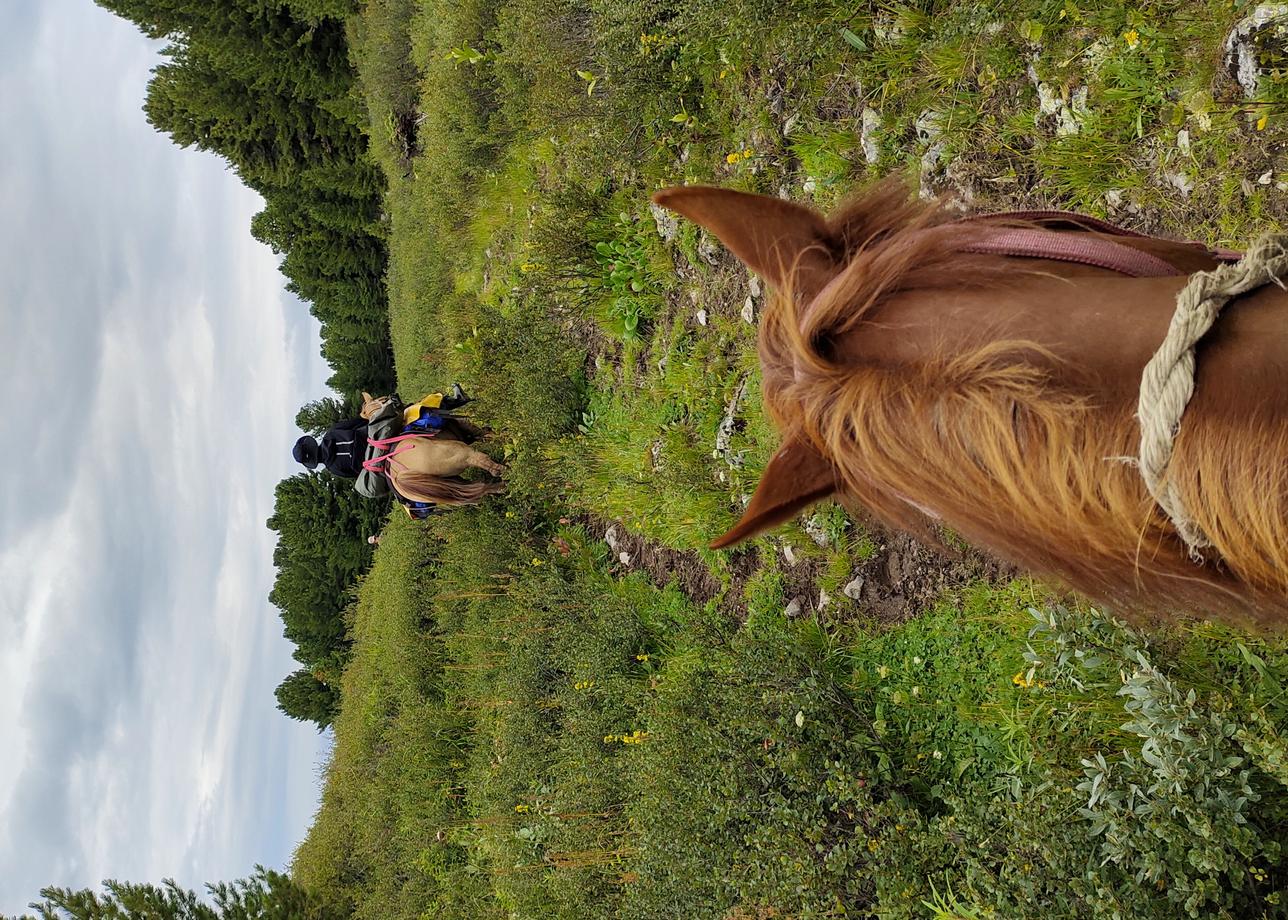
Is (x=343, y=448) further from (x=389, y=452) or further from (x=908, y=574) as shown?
(x=908, y=574)

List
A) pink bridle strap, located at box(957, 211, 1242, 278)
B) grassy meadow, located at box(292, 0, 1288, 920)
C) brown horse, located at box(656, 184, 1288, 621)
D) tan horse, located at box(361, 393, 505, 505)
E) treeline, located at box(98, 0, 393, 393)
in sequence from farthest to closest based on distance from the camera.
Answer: treeline, located at box(98, 0, 393, 393)
tan horse, located at box(361, 393, 505, 505)
grassy meadow, located at box(292, 0, 1288, 920)
pink bridle strap, located at box(957, 211, 1242, 278)
brown horse, located at box(656, 184, 1288, 621)

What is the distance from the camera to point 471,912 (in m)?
7.00

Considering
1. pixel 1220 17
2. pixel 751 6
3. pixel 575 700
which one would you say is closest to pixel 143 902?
pixel 575 700

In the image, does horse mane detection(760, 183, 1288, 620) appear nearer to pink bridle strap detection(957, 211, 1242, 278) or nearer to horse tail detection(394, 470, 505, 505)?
pink bridle strap detection(957, 211, 1242, 278)

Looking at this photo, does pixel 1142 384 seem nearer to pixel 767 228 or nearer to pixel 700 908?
pixel 767 228

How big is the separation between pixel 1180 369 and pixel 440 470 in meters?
6.88

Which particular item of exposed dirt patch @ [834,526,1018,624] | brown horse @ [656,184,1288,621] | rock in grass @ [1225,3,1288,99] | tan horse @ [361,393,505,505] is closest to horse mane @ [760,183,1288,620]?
brown horse @ [656,184,1288,621]

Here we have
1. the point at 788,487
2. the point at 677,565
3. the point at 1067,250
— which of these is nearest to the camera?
the point at 1067,250

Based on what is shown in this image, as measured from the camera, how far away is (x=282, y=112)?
56.3 ft

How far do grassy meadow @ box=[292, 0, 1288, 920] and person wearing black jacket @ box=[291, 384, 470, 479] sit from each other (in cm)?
45

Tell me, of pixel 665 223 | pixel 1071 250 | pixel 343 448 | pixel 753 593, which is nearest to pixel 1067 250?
pixel 1071 250

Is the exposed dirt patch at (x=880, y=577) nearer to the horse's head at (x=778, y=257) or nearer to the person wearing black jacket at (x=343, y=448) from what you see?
the horse's head at (x=778, y=257)

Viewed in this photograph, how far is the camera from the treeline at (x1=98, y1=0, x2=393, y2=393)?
1645 cm

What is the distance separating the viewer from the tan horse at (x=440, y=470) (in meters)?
7.28
